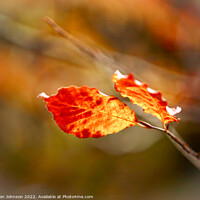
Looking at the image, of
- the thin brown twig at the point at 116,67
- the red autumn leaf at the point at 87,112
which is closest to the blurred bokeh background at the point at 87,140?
the thin brown twig at the point at 116,67

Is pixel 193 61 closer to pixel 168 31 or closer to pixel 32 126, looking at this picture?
pixel 168 31

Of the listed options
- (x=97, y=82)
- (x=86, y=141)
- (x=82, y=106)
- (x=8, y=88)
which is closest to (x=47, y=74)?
(x=8, y=88)

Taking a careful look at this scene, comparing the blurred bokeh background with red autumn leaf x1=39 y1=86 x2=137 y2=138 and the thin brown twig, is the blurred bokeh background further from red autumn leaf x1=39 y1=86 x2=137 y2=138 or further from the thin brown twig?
red autumn leaf x1=39 y1=86 x2=137 y2=138

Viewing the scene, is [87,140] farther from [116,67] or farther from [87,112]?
[87,112]

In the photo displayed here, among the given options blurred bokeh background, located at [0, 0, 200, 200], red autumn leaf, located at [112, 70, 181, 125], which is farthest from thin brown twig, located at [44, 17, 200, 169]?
blurred bokeh background, located at [0, 0, 200, 200]

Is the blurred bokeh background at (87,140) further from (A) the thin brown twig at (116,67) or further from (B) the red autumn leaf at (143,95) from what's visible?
(B) the red autumn leaf at (143,95)

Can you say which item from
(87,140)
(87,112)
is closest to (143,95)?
(87,112)
